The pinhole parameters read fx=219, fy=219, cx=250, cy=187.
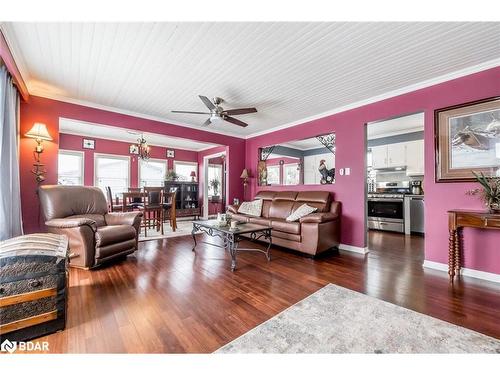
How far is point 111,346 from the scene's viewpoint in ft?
4.58

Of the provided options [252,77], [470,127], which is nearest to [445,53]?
[470,127]

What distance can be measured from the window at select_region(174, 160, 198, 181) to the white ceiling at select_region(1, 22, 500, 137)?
4.39m

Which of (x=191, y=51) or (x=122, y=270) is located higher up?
(x=191, y=51)

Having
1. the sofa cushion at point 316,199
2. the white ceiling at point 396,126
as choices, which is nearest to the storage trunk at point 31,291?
the sofa cushion at point 316,199

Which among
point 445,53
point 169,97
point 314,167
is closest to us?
point 445,53

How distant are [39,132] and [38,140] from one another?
0.23m

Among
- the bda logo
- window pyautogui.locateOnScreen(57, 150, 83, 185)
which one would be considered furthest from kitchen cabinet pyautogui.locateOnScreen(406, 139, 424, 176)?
window pyautogui.locateOnScreen(57, 150, 83, 185)

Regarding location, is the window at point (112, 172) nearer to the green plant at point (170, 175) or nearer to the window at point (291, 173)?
the green plant at point (170, 175)

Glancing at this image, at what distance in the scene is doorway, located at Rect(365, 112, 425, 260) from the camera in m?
4.92

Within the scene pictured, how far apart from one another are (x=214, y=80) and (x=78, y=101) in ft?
8.48

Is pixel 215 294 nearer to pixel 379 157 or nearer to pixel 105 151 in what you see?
pixel 379 157

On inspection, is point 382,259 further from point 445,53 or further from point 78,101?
point 78,101

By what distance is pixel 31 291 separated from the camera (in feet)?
4.97

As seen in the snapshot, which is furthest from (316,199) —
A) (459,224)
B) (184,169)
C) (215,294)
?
(184,169)
